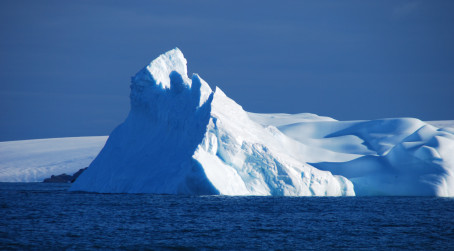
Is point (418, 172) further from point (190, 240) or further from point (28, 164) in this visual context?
point (28, 164)

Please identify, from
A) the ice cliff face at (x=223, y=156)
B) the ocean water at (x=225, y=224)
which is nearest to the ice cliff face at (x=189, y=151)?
the ice cliff face at (x=223, y=156)

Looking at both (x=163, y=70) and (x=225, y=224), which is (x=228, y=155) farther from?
(x=225, y=224)

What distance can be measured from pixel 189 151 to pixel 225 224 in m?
8.74

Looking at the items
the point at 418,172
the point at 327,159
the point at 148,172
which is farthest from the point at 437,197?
the point at 148,172

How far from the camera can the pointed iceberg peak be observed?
3403 centimetres

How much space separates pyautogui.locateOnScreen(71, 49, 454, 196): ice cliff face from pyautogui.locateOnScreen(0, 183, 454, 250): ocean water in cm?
101

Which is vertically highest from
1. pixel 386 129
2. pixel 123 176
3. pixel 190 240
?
pixel 386 129

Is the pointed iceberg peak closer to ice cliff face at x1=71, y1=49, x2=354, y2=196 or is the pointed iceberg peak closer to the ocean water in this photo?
ice cliff face at x1=71, y1=49, x2=354, y2=196

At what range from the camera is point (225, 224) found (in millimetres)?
21781

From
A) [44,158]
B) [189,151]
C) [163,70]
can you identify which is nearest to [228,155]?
[189,151]

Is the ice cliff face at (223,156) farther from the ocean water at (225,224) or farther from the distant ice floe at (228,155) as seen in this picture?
the ocean water at (225,224)

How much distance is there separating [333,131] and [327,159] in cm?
617

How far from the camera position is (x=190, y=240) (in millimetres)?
18484

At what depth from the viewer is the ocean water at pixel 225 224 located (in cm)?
1781
